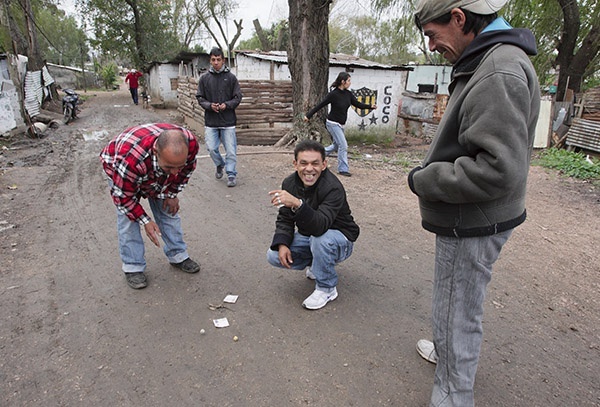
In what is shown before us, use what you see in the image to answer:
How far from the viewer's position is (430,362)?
241 centimetres

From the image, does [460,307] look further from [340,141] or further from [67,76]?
[67,76]

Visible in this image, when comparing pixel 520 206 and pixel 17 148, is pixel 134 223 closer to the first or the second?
pixel 520 206

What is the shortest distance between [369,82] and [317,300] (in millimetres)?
10877

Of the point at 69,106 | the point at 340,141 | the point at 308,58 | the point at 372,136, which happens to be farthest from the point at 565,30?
the point at 69,106

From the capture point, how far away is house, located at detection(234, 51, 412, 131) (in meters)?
12.1

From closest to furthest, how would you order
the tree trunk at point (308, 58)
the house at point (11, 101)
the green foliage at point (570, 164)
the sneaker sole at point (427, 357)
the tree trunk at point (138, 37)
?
the sneaker sole at point (427, 357)
the green foliage at point (570, 164)
the tree trunk at point (308, 58)
the house at point (11, 101)
the tree trunk at point (138, 37)

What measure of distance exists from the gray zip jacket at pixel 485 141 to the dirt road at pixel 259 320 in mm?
1190

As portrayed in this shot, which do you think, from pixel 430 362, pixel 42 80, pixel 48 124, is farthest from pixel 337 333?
pixel 42 80

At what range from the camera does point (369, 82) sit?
12.5m

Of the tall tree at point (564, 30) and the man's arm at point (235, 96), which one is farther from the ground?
the tall tree at point (564, 30)

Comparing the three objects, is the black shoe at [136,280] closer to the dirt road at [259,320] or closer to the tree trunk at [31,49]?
the dirt road at [259,320]

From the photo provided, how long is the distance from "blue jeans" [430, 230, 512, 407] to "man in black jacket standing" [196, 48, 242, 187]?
4.67m

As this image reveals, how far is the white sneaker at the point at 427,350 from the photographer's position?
7.88ft

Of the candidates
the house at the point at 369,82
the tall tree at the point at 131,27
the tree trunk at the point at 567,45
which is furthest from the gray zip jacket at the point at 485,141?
the tall tree at the point at 131,27
